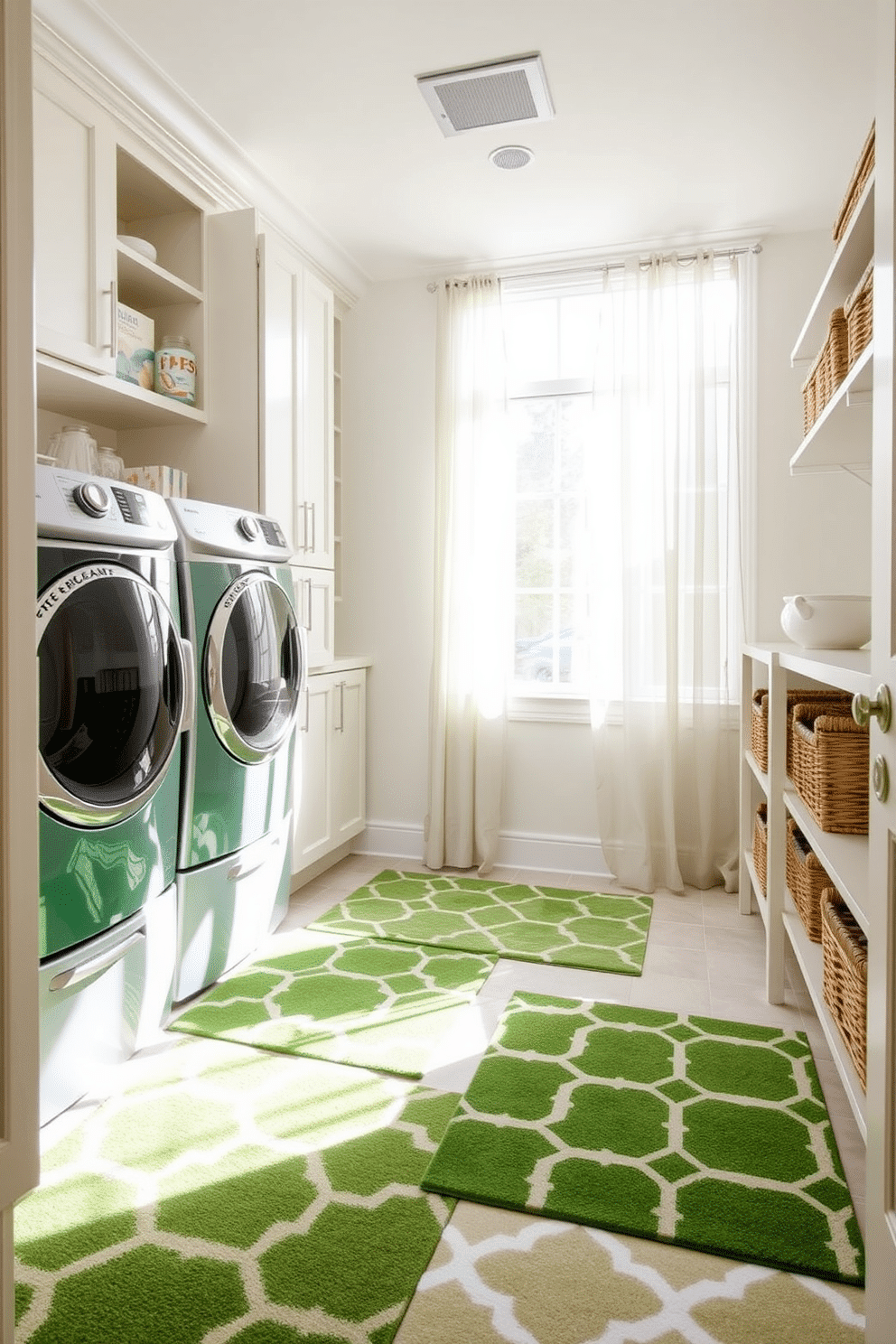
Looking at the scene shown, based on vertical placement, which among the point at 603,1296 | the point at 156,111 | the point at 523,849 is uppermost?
the point at 156,111

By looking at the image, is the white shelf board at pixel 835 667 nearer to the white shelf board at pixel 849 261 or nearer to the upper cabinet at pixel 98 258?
the white shelf board at pixel 849 261

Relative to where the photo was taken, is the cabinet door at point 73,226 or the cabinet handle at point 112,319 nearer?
the cabinet door at point 73,226

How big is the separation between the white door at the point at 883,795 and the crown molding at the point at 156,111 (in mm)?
1885

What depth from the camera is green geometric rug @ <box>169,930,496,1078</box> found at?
1.98 metres

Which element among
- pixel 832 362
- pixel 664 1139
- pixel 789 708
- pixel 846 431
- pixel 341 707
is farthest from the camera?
pixel 341 707

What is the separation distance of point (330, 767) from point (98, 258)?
1.85 meters

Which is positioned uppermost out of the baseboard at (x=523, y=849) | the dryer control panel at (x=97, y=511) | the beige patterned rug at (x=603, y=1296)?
the dryer control panel at (x=97, y=511)

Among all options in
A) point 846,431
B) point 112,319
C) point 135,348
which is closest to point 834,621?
point 846,431

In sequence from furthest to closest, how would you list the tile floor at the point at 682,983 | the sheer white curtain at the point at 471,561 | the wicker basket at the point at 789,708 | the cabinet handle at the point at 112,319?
the sheer white curtain at the point at 471,561, the wicker basket at the point at 789,708, the cabinet handle at the point at 112,319, the tile floor at the point at 682,983

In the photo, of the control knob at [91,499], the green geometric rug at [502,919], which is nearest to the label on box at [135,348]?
the control knob at [91,499]

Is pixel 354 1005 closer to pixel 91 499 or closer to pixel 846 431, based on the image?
pixel 91 499

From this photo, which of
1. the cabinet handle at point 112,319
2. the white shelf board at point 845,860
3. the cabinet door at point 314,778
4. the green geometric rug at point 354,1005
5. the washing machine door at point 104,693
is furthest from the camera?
the cabinet door at point 314,778

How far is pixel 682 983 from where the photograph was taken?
2.38 metres

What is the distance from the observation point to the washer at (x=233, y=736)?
6.85 ft
